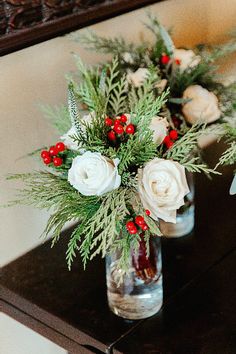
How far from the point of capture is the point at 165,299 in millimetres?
1289

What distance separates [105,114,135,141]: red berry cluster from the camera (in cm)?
110

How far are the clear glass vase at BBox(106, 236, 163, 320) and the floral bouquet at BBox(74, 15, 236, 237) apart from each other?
0.25m

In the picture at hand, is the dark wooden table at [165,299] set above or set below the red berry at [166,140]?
below

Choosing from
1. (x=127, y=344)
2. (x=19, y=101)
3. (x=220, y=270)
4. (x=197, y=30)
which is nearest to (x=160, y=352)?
(x=127, y=344)

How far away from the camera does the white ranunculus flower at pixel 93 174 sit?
1.07m

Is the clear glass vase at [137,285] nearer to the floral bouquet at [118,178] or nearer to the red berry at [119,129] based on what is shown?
the floral bouquet at [118,178]

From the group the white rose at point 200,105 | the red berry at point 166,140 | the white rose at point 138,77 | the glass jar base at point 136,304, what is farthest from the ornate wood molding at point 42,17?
the glass jar base at point 136,304

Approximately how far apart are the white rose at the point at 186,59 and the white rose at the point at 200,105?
2.4 inches

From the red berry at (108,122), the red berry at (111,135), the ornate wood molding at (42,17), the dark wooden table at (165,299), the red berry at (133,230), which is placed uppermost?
the ornate wood molding at (42,17)

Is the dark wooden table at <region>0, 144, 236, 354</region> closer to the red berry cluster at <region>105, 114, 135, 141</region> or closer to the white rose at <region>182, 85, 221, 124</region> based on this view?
the white rose at <region>182, 85, 221, 124</region>

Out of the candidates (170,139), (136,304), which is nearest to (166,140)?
(170,139)

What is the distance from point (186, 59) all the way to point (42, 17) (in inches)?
13.5

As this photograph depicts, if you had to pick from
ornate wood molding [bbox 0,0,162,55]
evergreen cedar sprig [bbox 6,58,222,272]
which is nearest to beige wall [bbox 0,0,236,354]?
ornate wood molding [bbox 0,0,162,55]

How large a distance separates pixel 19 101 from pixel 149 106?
388mm
